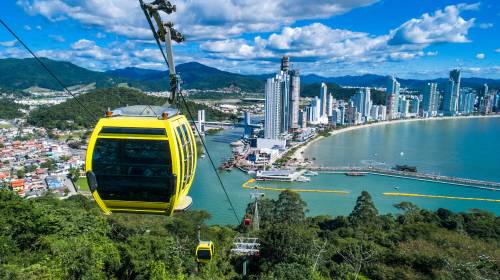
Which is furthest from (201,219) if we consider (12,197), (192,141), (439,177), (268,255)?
(439,177)

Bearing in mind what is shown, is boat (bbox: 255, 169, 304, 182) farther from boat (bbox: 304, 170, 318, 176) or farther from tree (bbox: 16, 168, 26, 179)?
tree (bbox: 16, 168, 26, 179)

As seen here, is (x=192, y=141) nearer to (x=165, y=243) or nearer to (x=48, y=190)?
(x=165, y=243)

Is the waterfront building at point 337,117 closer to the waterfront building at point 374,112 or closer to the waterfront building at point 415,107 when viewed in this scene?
the waterfront building at point 374,112

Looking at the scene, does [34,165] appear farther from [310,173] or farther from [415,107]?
[415,107]

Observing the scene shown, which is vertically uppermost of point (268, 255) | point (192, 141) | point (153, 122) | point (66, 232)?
point (153, 122)

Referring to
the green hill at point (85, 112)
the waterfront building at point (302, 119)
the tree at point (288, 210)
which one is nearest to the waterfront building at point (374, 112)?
the waterfront building at point (302, 119)

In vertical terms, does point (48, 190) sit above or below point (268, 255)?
below

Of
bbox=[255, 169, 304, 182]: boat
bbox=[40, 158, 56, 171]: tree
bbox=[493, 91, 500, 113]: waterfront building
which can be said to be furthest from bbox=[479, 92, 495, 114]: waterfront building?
bbox=[40, 158, 56, 171]: tree
